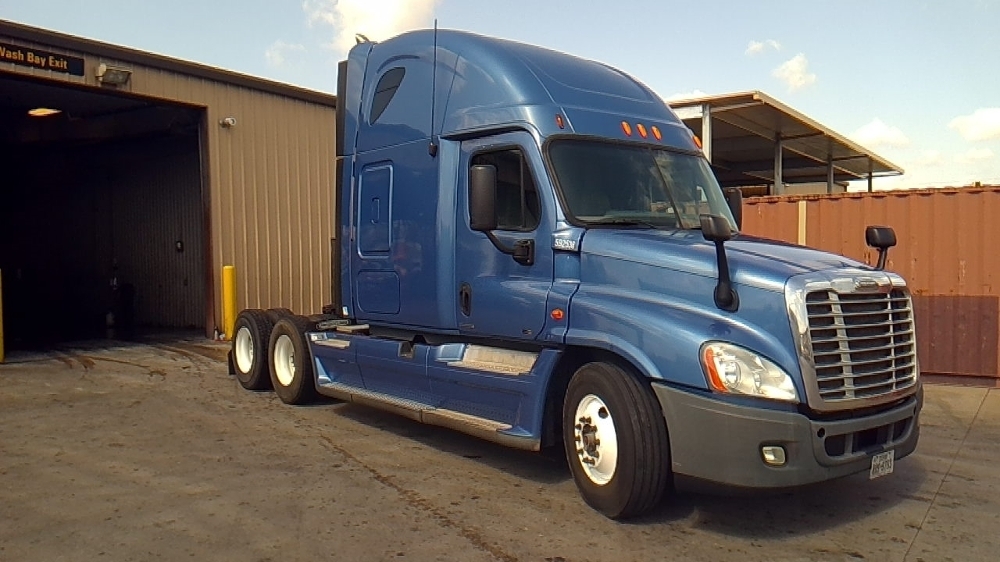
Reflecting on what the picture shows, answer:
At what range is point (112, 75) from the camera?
13188 mm

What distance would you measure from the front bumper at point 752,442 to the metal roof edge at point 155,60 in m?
10.5

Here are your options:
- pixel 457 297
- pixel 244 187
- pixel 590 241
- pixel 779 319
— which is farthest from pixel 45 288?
pixel 779 319

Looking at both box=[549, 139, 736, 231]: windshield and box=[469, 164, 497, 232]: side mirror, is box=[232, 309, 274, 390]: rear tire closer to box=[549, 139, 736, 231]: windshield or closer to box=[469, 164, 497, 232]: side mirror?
box=[469, 164, 497, 232]: side mirror

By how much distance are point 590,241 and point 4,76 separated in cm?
1067

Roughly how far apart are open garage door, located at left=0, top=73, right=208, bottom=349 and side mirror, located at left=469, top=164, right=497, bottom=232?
38.2ft

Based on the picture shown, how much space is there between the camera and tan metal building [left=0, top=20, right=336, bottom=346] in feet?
46.8

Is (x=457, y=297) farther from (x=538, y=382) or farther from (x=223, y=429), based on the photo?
(x=223, y=429)

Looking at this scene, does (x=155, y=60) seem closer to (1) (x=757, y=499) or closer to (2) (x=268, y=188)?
(2) (x=268, y=188)

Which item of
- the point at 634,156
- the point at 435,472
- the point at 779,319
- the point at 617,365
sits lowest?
the point at 435,472

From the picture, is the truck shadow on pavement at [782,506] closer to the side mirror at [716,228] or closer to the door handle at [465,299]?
the side mirror at [716,228]

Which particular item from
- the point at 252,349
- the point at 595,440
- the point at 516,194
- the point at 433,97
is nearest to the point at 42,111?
the point at 252,349

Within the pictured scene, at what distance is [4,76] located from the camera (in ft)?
40.5

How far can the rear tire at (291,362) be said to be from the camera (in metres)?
9.08

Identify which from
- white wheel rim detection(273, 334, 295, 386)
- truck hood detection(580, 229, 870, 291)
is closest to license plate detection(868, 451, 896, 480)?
truck hood detection(580, 229, 870, 291)
